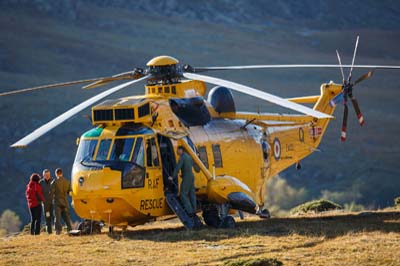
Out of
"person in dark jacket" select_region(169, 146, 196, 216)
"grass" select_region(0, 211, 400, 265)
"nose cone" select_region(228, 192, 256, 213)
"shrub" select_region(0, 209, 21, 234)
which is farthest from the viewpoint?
"shrub" select_region(0, 209, 21, 234)

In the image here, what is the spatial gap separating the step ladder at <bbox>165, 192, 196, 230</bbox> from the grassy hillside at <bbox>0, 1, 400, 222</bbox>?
54.5 m

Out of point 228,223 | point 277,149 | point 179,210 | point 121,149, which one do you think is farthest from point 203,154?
point 277,149

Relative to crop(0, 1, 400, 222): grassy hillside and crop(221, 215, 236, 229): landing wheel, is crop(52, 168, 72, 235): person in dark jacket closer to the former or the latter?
crop(221, 215, 236, 229): landing wheel

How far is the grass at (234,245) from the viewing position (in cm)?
2052

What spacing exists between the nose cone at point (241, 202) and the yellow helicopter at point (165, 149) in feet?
0.08

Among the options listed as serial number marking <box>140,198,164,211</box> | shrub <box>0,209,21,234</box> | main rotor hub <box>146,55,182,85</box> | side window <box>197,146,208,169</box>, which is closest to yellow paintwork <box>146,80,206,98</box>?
main rotor hub <box>146,55,182,85</box>

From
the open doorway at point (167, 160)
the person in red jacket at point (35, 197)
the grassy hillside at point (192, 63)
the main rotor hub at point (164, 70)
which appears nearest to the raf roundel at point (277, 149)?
the main rotor hub at point (164, 70)

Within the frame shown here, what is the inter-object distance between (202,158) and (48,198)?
427 centimetres

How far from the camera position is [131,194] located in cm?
2483

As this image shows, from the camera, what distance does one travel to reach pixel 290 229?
973 inches

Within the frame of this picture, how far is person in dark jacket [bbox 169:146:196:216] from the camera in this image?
2542 cm

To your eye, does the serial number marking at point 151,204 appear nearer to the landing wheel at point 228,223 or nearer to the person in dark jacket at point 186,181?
the person in dark jacket at point 186,181

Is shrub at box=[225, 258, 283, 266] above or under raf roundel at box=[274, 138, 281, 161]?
under

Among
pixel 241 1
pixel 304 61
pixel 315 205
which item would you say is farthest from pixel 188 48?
pixel 315 205
